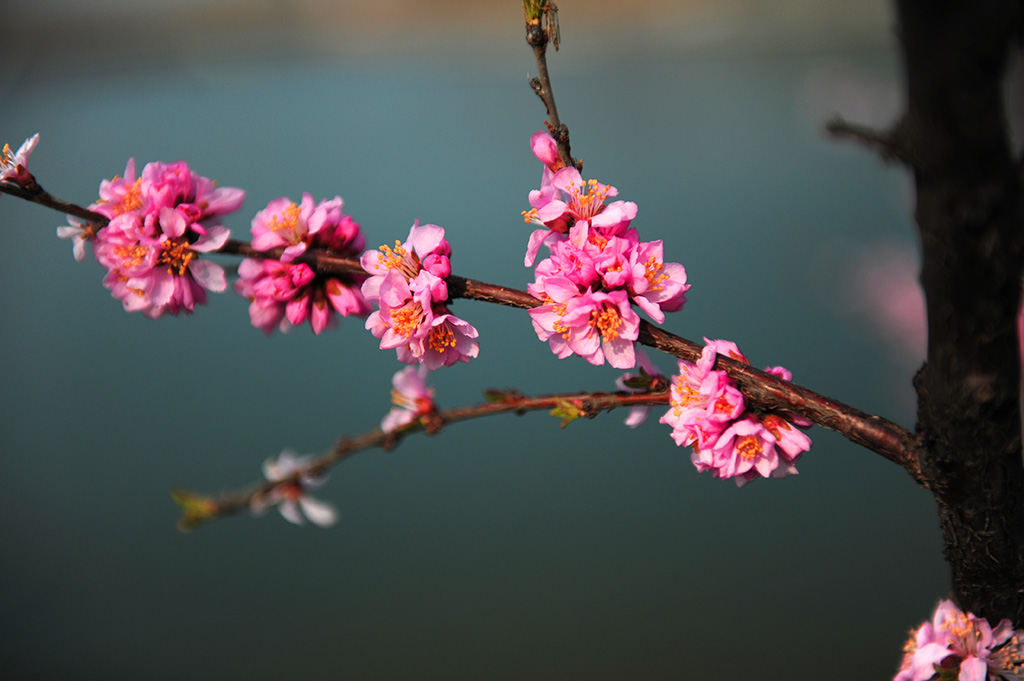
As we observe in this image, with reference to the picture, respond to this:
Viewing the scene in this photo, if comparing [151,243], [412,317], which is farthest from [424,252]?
[151,243]

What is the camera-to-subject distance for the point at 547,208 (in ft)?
1.09

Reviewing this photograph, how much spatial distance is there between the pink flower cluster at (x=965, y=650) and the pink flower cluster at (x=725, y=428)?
102mm

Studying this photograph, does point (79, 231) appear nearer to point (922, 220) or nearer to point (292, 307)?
point (292, 307)

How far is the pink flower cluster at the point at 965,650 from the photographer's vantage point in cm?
31

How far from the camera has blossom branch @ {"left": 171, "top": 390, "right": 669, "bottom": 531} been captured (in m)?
0.33

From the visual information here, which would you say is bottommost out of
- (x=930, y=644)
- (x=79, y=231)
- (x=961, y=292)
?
(x=930, y=644)

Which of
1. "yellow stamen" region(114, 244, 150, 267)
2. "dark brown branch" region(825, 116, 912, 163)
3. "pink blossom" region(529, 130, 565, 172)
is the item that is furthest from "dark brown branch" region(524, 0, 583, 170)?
"yellow stamen" region(114, 244, 150, 267)

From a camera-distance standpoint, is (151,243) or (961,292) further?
(151,243)

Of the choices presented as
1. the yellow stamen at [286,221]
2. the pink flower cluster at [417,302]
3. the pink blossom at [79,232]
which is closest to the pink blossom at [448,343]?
the pink flower cluster at [417,302]

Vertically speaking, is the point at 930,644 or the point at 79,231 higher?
the point at 79,231

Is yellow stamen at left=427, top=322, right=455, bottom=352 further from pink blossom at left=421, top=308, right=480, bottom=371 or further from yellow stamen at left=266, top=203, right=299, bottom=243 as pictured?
yellow stamen at left=266, top=203, right=299, bottom=243

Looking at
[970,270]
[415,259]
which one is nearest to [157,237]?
[415,259]

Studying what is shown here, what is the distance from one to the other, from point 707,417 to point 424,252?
157 millimetres

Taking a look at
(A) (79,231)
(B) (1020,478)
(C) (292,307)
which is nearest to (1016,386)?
(B) (1020,478)
